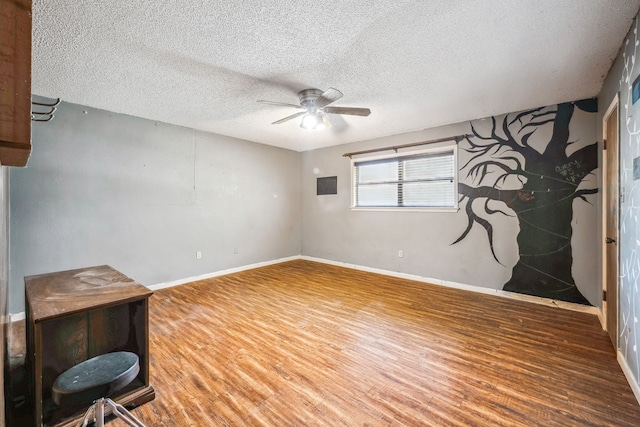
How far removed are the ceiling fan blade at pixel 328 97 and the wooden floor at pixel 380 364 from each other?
228cm

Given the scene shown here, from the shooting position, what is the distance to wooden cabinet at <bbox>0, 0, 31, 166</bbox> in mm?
395

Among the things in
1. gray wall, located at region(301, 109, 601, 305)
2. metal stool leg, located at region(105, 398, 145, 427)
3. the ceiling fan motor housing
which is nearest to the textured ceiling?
the ceiling fan motor housing

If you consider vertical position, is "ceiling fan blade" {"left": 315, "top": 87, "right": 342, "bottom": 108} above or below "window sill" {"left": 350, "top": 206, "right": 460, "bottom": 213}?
above

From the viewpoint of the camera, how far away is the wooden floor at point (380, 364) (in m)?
1.71

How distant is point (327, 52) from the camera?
7.49ft

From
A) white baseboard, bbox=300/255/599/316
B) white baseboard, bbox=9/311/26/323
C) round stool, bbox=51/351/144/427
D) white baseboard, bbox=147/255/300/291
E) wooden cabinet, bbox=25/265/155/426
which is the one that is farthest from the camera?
white baseboard, bbox=147/255/300/291

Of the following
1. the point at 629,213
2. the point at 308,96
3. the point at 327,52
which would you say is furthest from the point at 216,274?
the point at 629,213

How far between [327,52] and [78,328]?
8.57ft

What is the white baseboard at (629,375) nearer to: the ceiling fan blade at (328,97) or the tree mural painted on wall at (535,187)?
the tree mural painted on wall at (535,187)

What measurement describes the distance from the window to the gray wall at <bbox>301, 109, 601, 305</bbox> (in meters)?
0.16

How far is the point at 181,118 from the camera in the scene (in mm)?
3936

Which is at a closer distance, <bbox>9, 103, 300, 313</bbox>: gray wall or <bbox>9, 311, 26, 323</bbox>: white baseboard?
<bbox>9, 311, 26, 323</bbox>: white baseboard

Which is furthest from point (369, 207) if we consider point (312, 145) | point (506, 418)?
point (506, 418)

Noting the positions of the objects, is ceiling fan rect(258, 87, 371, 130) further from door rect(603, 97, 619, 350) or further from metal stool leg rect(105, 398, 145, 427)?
metal stool leg rect(105, 398, 145, 427)
